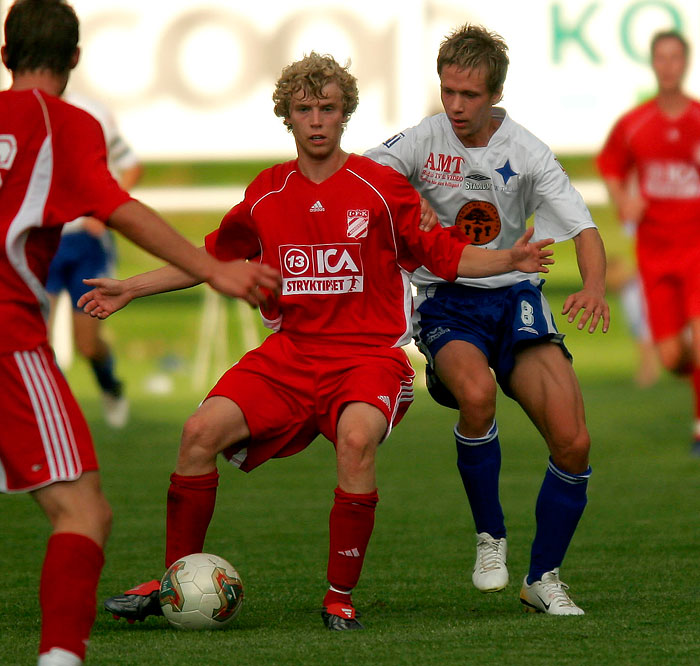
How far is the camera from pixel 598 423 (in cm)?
1064

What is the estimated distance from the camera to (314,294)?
5047 mm

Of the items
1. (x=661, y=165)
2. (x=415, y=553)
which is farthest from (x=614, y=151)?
(x=415, y=553)

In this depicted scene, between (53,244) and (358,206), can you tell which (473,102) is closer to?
(358,206)

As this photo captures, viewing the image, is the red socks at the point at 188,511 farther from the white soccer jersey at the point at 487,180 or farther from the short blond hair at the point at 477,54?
the short blond hair at the point at 477,54

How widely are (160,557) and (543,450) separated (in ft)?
12.7

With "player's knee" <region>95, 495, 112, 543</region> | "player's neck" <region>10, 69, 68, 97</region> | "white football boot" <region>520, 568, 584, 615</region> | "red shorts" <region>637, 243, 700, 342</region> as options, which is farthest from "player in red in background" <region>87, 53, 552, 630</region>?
"red shorts" <region>637, 243, 700, 342</region>

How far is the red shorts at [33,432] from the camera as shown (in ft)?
11.7

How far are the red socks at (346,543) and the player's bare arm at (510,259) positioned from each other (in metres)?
0.87

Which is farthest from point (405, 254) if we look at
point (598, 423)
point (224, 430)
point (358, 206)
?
point (598, 423)

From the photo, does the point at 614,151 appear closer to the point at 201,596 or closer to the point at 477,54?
the point at 477,54

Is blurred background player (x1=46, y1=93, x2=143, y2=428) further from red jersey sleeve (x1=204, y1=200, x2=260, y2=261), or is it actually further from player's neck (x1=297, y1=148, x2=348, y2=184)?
player's neck (x1=297, y1=148, x2=348, y2=184)

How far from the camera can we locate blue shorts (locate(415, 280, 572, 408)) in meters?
5.26

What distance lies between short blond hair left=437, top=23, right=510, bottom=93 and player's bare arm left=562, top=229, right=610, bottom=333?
658 mm

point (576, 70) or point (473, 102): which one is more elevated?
point (576, 70)
